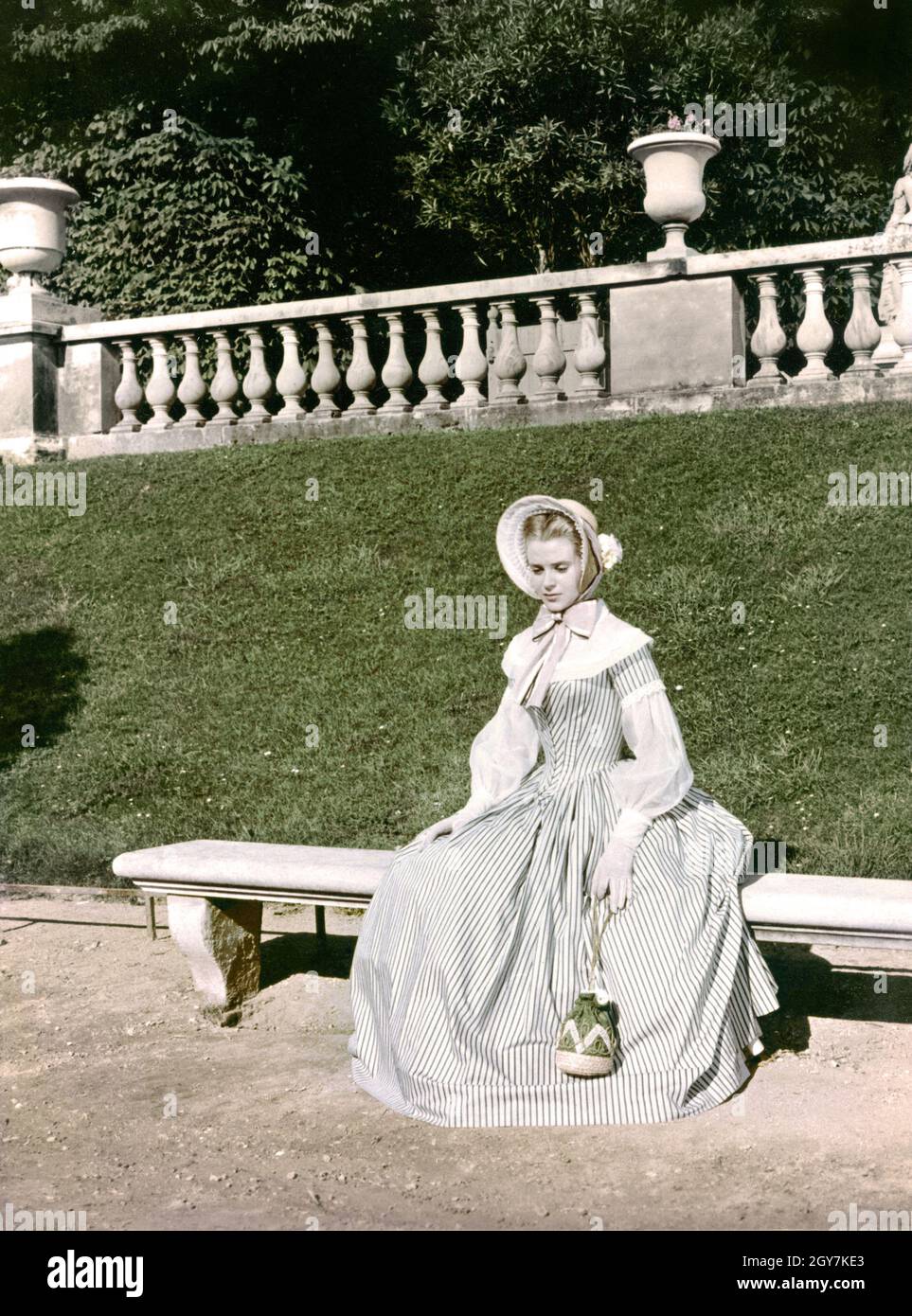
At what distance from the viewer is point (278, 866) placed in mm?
5113

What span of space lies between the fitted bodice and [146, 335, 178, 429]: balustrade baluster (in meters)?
7.72

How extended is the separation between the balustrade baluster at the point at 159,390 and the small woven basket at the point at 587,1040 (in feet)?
27.8

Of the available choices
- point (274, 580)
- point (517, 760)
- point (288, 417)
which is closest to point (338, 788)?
point (274, 580)

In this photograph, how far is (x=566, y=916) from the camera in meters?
4.36

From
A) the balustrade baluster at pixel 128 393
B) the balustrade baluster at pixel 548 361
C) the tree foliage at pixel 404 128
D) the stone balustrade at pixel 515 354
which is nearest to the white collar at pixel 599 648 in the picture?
the stone balustrade at pixel 515 354

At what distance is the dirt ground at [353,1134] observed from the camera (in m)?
3.75

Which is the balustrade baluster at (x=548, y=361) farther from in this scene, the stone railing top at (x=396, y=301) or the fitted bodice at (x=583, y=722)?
the fitted bodice at (x=583, y=722)

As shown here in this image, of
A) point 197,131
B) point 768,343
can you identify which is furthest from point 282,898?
point 197,131

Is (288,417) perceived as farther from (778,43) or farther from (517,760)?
(778,43)

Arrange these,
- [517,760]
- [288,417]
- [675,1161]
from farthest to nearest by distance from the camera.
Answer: [288,417]
[517,760]
[675,1161]

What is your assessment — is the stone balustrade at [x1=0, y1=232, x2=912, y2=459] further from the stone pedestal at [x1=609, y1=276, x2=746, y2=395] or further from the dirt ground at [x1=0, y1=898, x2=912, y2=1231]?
the dirt ground at [x1=0, y1=898, x2=912, y2=1231]

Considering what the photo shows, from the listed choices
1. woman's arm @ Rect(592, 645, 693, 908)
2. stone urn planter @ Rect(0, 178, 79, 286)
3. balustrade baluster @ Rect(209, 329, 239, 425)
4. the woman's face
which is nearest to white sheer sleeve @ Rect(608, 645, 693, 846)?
woman's arm @ Rect(592, 645, 693, 908)

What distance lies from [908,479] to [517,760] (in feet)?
14.4

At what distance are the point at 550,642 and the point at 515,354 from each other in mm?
6035
